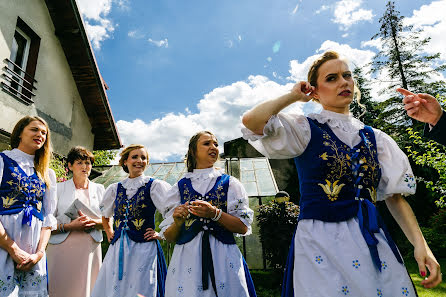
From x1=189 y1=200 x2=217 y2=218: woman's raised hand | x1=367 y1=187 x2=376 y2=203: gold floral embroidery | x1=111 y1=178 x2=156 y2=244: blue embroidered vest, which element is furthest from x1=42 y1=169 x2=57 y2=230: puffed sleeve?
x1=367 y1=187 x2=376 y2=203: gold floral embroidery

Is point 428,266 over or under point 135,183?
under

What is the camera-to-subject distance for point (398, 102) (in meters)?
17.3

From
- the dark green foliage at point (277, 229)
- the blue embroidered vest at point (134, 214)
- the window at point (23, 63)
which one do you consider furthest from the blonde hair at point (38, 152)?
the dark green foliage at point (277, 229)

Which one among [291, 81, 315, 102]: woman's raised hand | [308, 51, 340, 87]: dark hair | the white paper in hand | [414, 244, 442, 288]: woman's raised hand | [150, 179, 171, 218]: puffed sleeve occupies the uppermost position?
[308, 51, 340, 87]: dark hair

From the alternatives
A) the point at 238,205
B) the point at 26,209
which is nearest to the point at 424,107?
the point at 238,205

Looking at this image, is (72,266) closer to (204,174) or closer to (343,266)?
(204,174)

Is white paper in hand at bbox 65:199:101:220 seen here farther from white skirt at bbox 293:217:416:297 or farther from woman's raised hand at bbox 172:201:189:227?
white skirt at bbox 293:217:416:297

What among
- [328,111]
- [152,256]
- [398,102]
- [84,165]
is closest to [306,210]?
[328,111]

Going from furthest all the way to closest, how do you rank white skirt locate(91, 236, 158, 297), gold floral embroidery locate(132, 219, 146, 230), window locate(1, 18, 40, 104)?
window locate(1, 18, 40, 104)
gold floral embroidery locate(132, 219, 146, 230)
white skirt locate(91, 236, 158, 297)

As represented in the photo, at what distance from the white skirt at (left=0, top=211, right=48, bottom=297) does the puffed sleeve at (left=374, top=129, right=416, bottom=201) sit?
273 cm

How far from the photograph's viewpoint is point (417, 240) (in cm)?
147

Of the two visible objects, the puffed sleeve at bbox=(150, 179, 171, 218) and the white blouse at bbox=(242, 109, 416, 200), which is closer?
the white blouse at bbox=(242, 109, 416, 200)

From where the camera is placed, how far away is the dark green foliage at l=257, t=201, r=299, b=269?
607 cm

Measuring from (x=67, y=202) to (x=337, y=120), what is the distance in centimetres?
→ 343
